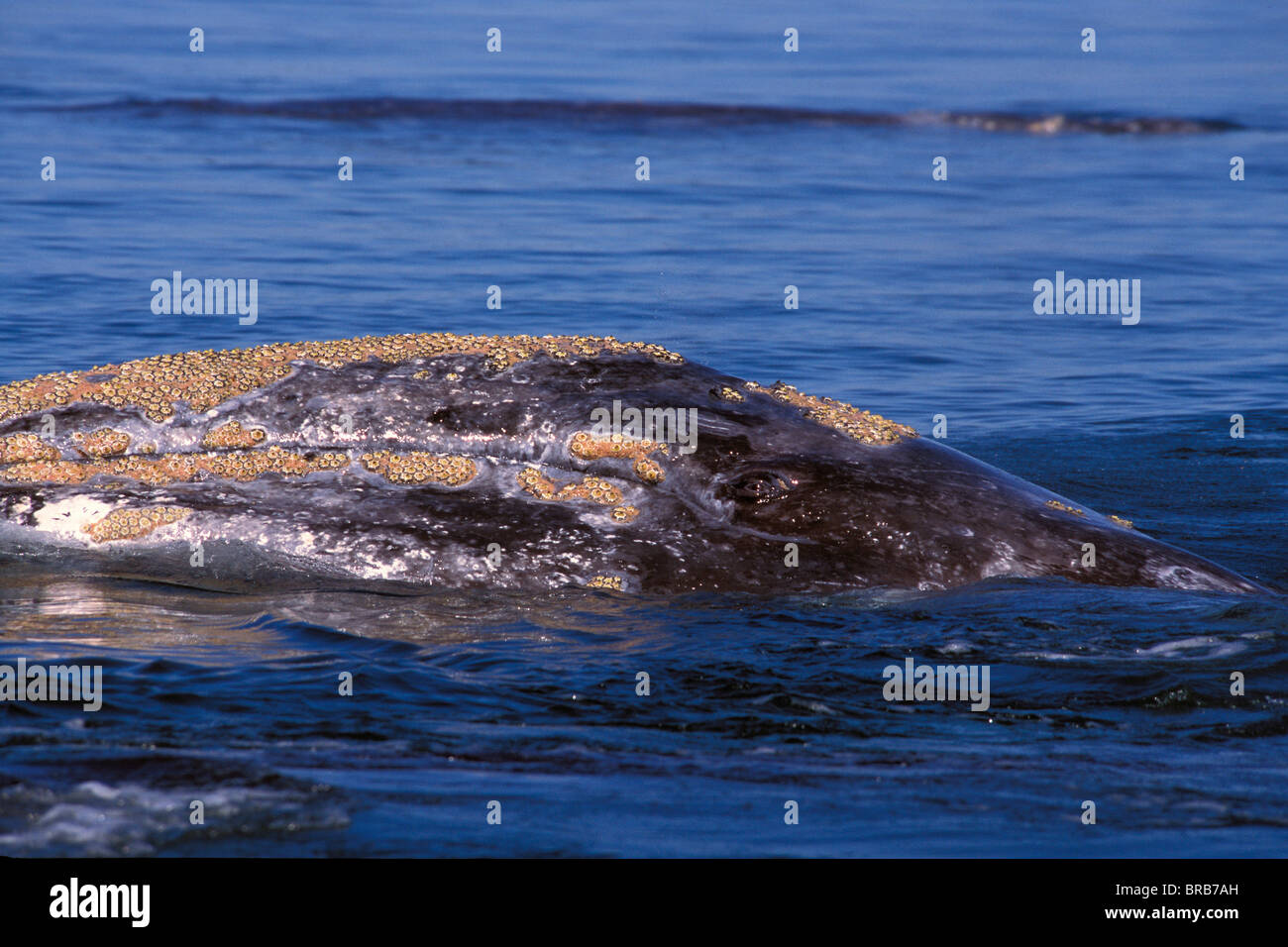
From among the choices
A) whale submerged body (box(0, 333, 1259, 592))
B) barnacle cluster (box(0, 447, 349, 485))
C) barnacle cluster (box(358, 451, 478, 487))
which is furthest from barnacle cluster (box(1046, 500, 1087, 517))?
barnacle cluster (box(0, 447, 349, 485))

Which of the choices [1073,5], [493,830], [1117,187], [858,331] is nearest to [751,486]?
[493,830]

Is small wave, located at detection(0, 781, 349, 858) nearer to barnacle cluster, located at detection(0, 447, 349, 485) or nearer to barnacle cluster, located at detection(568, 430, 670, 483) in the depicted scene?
barnacle cluster, located at detection(0, 447, 349, 485)

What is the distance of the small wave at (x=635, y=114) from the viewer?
2698 centimetres

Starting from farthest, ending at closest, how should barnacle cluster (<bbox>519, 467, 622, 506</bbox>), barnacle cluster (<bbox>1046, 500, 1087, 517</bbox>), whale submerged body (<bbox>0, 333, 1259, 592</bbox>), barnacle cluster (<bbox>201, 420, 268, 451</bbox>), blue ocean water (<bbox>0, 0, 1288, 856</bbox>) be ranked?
1. barnacle cluster (<bbox>1046, 500, 1087, 517</bbox>)
2. barnacle cluster (<bbox>201, 420, 268, 451</bbox>)
3. barnacle cluster (<bbox>519, 467, 622, 506</bbox>)
4. whale submerged body (<bbox>0, 333, 1259, 592</bbox>)
5. blue ocean water (<bbox>0, 0, 1288, 856</bbox>)

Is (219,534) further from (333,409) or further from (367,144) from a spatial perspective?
(367,144)

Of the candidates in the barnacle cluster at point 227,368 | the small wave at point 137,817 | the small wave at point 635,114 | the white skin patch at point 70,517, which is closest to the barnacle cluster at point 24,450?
the barnacle cluster at point 227,368

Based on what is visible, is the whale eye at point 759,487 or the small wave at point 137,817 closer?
the small wave at point 137,817

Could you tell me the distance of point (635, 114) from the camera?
27.6 metres

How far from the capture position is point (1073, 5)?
46125mm

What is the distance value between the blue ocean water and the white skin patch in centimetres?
26

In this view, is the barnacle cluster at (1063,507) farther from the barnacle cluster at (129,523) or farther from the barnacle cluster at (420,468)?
the barnacle cluster at (129,523)

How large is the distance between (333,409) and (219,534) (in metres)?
0.81

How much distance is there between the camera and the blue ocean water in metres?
5.15
